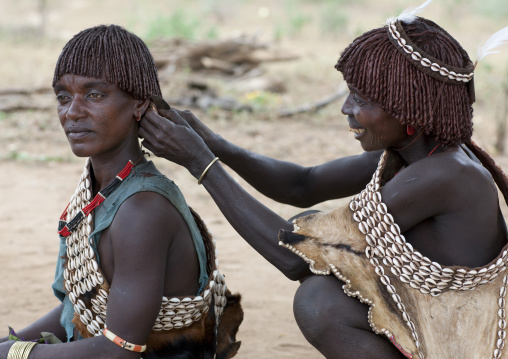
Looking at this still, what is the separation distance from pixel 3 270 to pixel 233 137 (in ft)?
12.6

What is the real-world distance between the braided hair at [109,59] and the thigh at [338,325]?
40.5 inches

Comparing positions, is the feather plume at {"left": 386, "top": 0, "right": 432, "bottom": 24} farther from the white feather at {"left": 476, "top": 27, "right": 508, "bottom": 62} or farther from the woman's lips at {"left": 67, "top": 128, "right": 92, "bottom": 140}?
the woman's lips at {"left": 67, "top": 128, "right": 92, "bottom": 140}

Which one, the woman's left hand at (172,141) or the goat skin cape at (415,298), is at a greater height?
the woman's left hand at (172,141)

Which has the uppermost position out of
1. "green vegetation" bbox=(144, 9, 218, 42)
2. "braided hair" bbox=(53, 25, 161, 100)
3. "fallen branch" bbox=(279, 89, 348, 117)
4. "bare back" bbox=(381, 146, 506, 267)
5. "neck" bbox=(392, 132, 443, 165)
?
"braided hair" bbox=(53, 25, 161, 100)

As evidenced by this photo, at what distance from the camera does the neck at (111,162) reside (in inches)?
101

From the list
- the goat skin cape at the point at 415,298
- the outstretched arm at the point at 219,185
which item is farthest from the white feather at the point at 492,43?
the outstretched arm at the point at 219,185

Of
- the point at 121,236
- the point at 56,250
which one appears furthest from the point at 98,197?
the point at 56,250

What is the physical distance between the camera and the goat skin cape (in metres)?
2.53

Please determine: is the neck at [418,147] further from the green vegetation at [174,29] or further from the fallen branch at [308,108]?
the green vegetation at [174,29]

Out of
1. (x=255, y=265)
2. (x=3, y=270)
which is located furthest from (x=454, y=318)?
(x=3, y=270)

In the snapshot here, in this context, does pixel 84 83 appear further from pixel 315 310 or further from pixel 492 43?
pixel 492 43

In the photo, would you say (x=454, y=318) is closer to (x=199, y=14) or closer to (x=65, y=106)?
(x=65, y=106)

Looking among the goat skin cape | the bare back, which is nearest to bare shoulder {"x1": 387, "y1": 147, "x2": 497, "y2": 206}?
the bare back

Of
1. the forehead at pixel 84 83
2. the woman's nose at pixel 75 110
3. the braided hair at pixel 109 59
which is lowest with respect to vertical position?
the woman's nose at pixel 75 110
